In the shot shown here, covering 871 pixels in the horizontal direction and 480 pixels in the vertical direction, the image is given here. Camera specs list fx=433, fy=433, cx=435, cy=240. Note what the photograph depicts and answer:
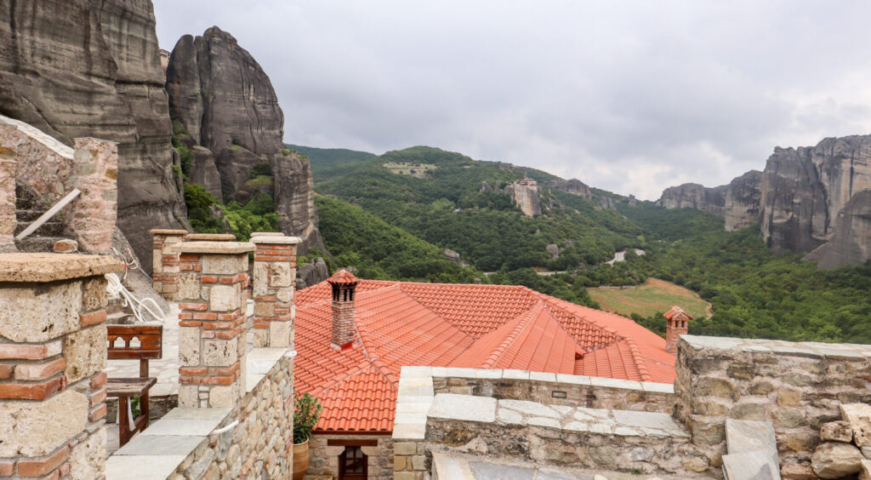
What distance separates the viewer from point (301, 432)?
18.6 feet

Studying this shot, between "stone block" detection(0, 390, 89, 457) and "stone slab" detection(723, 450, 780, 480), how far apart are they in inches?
137

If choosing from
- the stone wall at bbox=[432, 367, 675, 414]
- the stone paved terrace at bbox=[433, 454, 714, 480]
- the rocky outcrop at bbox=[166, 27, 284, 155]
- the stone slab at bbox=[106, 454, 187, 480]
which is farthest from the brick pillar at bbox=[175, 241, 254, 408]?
the rocky outcrop at bbox=[166, 27, 284, 155]

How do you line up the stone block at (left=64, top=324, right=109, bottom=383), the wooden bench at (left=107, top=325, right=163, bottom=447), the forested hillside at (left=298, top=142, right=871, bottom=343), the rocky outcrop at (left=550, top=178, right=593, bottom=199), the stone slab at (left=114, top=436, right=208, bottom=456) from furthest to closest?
the rocky outcrop at (left=550, top=178, right=593, bottom=199) → the forested hillside at (left=298, top=142, right=871, bottom=343) → the wooden bench at (left=107, top=325, right=163, bottom=447) → the stone slab at (left=114, top=436, right=208, bottom=456) → the stone block at (left=64, top=324, right=109, bottom=383)

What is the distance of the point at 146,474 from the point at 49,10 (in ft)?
63.5

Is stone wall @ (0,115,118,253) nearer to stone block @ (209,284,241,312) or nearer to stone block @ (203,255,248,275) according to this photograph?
stone block @ (203,255,248,275)

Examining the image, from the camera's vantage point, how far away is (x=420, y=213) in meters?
50.9

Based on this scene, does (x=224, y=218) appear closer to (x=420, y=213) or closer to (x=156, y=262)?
(x=156, y=262)

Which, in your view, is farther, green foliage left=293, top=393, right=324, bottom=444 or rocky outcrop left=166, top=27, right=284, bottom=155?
rocky outcrop left=166, top=27, right=284, bottom=155

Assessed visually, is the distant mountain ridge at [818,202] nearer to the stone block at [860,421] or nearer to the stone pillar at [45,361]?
the stone block at [860,421]

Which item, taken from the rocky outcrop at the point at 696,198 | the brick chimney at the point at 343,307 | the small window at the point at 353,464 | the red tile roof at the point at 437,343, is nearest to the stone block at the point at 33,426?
the red tile roof at the point at 437,343

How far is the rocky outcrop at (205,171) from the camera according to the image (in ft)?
88.2

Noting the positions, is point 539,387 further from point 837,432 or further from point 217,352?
point 217,352

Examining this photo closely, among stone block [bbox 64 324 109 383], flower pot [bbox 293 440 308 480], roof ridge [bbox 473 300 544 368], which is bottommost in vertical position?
flower pot [bbox 293 440 308 480]

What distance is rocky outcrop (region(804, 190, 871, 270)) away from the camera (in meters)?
32.0
